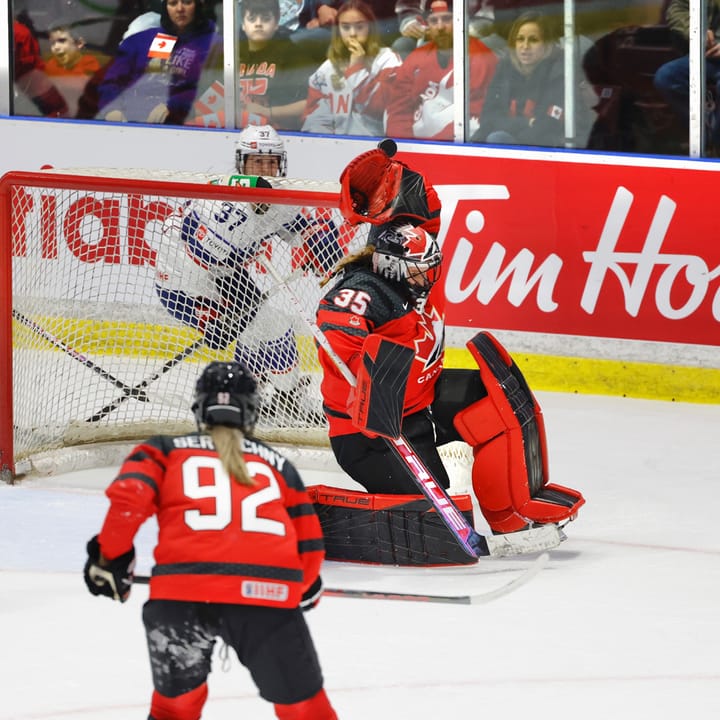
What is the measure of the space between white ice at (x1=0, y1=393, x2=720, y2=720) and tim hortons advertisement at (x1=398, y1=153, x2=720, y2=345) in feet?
3.70

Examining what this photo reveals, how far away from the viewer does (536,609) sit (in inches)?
163

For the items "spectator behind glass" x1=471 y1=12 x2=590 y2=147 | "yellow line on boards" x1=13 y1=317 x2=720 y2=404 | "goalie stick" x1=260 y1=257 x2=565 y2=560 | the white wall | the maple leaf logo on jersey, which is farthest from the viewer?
the white wall

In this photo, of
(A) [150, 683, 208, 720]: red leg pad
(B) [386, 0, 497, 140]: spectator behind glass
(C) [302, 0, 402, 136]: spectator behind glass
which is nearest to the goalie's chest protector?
(A) [150, 683, 208, 720]: red leg pad

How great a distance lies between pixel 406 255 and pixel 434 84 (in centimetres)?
263

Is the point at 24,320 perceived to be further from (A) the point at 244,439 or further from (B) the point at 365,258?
(A) the point at 244,439

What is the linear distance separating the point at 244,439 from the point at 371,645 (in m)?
1.13

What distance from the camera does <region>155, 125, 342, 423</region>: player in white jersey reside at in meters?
5.47

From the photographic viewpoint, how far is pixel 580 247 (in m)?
6.50

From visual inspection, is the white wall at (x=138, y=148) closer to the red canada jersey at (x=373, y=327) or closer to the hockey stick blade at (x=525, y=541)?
the red canada jersey at (x=373, y=327)

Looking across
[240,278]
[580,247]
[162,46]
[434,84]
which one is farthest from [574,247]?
[162,46]

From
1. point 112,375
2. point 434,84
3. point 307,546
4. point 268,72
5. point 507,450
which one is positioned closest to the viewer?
point 307,546

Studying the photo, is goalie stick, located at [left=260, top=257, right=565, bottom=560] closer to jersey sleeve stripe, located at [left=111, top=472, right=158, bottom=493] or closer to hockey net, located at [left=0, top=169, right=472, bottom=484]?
hockey net, located at [left=0, top=169, right=472, bottom=484]

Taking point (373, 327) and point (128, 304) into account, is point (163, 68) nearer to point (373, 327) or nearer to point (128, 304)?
point (128, 304)

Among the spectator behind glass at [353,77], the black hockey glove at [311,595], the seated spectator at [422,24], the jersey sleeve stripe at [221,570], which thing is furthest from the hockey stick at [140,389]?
the jersey sleeve stripe at [221,570]
